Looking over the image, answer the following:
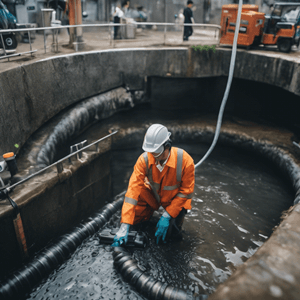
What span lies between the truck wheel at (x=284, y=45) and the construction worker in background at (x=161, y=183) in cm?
596

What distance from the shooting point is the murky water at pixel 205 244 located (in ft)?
12.2

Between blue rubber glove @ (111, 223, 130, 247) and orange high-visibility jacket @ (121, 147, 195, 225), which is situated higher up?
orange high-visibility jacket @ (121, 147, 195, 225)

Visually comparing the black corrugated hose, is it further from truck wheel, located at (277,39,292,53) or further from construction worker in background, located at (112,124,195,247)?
truck wheel, located at (277,39,292,53)

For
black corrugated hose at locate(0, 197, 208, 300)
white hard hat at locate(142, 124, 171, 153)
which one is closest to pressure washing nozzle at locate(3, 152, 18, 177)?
black corrugated hose at locate(0, 197, 208, 300)

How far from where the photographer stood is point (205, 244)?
14.8 feet

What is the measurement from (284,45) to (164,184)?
6358mm

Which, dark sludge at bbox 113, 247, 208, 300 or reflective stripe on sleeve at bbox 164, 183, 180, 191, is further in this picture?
reflective stripe on sleeve at bbox 164, 183, 180, 191

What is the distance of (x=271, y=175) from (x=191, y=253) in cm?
407

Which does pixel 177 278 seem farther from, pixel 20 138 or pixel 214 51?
pixel 214 51

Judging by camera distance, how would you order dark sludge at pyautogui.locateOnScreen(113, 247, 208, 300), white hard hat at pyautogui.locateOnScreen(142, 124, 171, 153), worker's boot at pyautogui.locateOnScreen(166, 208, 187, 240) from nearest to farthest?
dark sludge at pyautogui.locateOnScreen(113, 247, 208, 300), white hard hat at pyautogui.locateOnScreen(142, 124, 171, 153), worker's boot at pyautogui.locateOnScreen(166, 208, 187, 240)

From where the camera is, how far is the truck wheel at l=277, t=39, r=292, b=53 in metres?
8.04

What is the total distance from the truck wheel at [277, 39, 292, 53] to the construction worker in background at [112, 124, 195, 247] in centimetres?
596

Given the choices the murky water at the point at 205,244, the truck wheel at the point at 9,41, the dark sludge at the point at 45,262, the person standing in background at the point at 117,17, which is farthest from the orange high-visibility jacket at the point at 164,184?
the person standing in background at the point at 117,17

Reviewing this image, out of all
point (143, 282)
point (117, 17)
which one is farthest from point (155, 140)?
point (117, 17)
